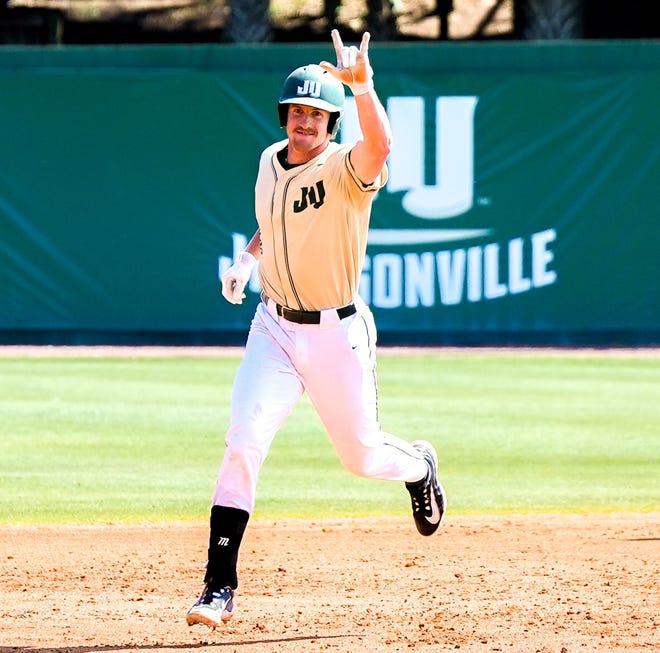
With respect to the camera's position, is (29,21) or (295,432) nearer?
(295,432)

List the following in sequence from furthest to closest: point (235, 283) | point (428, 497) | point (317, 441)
→ point (317, 441)
point (428, 497)
point (235, 283)

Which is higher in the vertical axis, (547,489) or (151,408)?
(151,408)

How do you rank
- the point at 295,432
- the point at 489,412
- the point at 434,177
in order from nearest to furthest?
the point at 295,432 → the point at 489,412 → the point at 434,177

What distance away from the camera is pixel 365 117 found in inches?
192

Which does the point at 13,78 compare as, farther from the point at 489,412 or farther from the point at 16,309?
the point at 489,412

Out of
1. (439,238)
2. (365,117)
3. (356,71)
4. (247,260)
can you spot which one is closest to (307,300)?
(247,260)

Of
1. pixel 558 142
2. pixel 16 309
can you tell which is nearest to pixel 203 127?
pixel 16 309

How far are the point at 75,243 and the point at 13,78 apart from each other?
80.8 inches

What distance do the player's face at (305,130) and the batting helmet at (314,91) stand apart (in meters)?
0.04

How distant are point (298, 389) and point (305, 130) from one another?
973 mm

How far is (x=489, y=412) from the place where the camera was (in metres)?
11.3

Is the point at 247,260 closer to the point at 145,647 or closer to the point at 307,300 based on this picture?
the point at 307,300

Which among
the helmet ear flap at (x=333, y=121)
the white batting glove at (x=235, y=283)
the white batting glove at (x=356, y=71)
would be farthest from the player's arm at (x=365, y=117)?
the white batting glove at (x=235, y=283)

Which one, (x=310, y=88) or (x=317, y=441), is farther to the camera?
(x=317, y=441)
